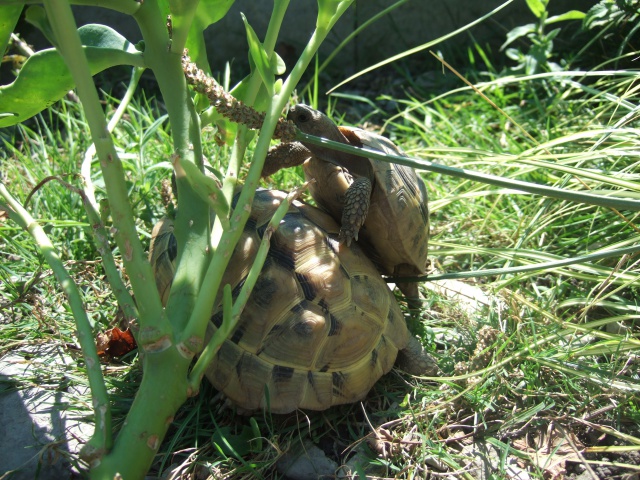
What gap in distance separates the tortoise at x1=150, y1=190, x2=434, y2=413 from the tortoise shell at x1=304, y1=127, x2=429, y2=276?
140 millimetres

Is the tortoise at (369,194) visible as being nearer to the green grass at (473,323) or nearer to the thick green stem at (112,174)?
the green grass at (473,323)

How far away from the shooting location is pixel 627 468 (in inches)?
65.8

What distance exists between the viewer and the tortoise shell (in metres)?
2.02

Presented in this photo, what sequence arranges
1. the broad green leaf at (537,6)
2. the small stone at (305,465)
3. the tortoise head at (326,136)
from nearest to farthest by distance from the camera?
the small stone at (305,465)
the tortoise head at (326,136)
the broad green leaf at (537,6)

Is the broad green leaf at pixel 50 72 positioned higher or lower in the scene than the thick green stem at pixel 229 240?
higher

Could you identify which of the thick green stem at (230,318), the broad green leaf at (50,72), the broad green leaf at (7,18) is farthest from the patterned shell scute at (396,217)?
the broad green leaf at (7,18)

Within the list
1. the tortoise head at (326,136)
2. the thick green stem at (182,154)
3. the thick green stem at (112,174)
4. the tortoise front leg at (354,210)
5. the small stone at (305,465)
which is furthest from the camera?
the tortoise head at (326,136)

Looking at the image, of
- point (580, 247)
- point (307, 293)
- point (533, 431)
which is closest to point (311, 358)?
point (307, 293)

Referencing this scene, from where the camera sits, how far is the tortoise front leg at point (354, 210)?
6.29ft

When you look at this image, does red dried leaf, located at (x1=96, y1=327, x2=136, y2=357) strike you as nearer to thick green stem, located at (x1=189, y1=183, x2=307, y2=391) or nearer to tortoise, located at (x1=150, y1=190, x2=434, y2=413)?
tortoise, located at (x1=150, y1=190, x2=434, y2=413)

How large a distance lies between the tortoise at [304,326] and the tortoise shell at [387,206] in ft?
0.46

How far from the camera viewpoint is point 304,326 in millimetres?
1720

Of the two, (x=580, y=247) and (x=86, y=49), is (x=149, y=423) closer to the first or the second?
(x=86, y=49)

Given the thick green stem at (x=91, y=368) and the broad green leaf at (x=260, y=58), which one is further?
the broad green leaf at (x=260, y=58)
